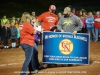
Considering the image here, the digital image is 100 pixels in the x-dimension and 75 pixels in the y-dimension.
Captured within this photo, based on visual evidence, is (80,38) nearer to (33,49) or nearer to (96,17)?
(33,49)

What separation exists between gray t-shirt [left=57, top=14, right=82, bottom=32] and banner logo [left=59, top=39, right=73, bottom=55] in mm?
436

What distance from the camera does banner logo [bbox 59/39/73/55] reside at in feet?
32.6

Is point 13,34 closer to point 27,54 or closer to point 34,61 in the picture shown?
point 34,61

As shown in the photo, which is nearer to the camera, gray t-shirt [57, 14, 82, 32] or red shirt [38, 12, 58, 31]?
gray t-shirt [57, 14, 82, 32]

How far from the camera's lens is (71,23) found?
9758 mm

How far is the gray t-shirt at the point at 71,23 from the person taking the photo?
384 inches

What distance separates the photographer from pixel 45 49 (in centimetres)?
1000

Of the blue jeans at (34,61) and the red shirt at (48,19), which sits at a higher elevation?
the red shirt at (48,19)

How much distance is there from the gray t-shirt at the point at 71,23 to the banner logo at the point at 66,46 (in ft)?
1.43

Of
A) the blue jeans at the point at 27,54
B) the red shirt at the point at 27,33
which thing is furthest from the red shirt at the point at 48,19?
the blue jeans at the point at 27,54

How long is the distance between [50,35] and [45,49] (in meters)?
0.55

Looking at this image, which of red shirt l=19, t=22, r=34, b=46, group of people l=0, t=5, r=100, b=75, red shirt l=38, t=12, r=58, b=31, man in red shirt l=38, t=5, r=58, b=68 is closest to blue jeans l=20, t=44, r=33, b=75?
group of people l=0, t=5, r=100, b=75

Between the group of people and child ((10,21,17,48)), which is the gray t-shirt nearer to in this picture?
the group of people

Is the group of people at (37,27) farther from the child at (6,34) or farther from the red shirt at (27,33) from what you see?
the child at (6,34)
